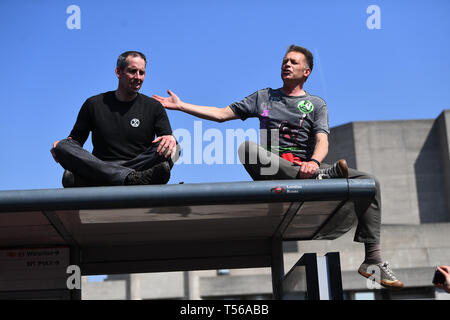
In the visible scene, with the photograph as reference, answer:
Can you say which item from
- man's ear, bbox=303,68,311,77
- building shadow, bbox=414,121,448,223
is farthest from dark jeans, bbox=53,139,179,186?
building shadow, bbox=414,121,448,223

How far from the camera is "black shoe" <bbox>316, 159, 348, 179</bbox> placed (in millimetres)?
5150

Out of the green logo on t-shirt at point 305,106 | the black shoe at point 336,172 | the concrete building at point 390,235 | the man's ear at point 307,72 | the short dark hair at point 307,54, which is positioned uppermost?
the concrete building at point 390,235

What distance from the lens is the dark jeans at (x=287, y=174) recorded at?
551 centimetres

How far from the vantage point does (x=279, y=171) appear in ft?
18.4

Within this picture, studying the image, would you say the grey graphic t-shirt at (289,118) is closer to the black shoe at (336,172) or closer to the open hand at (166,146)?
the black shoe at (336,172)

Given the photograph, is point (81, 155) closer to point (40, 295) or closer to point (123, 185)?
point (123, 185)

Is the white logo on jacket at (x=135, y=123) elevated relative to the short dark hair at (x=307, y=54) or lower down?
lower down

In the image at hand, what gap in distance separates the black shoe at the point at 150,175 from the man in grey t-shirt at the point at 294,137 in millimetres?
730

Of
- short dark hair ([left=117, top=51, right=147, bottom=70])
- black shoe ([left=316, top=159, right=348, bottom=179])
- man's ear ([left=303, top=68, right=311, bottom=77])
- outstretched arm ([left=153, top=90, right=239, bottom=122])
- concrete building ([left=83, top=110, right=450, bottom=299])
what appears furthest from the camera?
concrete building ([left=83, top=110, right=450, bottom=299])

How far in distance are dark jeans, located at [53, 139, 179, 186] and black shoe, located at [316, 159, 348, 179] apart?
1.40m

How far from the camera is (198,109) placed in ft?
21.3

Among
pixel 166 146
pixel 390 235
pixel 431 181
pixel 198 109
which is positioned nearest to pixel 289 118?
pixel 198 109

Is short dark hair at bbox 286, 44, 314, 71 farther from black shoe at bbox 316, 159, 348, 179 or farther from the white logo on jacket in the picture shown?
the white logo on jacket

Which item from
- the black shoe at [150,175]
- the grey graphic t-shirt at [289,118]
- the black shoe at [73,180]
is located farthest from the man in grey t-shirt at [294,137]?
the black shoe at [73,180]
